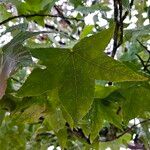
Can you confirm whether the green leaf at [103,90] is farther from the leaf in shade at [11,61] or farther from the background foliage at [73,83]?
the leaf in shade at [11,61]

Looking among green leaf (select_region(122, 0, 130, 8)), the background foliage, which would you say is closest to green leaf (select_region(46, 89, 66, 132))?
the background foliage

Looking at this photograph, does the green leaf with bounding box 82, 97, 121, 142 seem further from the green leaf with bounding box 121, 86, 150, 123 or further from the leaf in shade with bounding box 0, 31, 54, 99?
the leaf in shade with bounding box 0, 31, 54, 99

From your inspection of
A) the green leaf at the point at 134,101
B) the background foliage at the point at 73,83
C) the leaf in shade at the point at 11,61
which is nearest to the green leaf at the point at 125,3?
the background foliage at the point at 73,83

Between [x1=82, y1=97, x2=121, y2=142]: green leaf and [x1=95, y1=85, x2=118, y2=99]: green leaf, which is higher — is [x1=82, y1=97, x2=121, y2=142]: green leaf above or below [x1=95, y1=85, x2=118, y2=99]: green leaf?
below

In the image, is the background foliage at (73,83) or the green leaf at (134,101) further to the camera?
the green leaf at (134,101)

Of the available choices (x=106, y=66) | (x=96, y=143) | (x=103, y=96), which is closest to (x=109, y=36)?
(x=106, y=66)

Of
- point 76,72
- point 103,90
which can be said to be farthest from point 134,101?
point 76,72

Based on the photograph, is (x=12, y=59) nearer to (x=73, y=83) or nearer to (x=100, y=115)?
(x=73, y=83)

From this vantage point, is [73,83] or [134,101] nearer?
[73,83]
